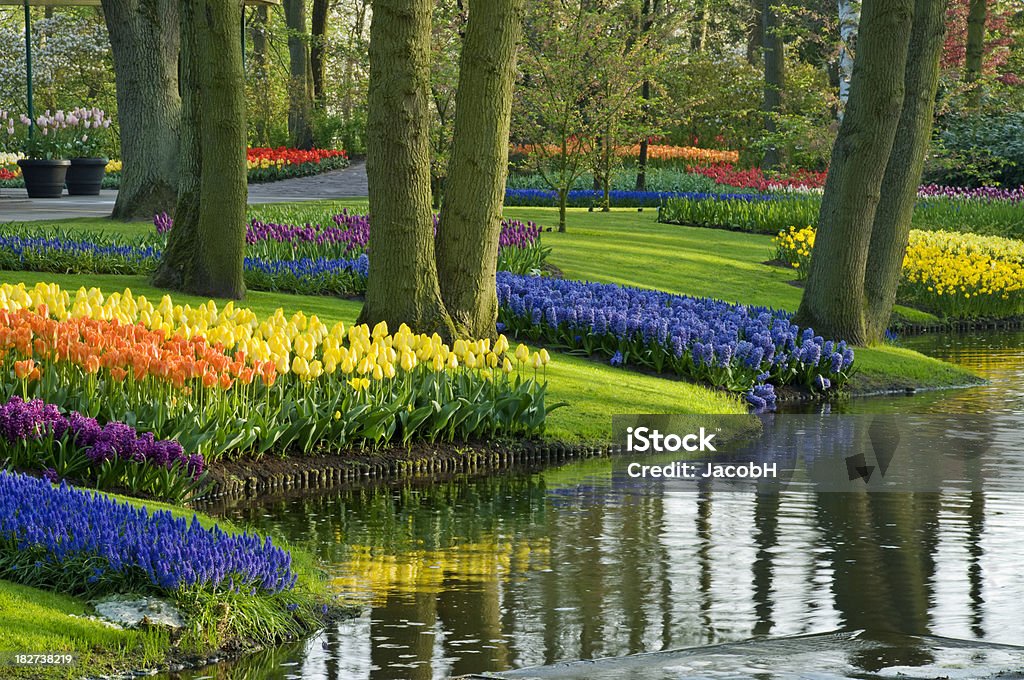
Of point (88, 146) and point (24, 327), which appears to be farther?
point (88, 146)

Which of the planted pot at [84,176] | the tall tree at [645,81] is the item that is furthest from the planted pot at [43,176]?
the tall tree at [645,81]

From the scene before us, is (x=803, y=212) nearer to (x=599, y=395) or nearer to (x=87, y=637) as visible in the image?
(x=599, y=395)

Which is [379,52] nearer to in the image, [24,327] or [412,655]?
[24,327]

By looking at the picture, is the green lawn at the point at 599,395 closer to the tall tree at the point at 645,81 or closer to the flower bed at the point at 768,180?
the tall tree at the point at 645,81

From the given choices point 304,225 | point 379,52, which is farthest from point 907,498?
point 304,225

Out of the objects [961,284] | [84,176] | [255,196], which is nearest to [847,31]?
[961,284]

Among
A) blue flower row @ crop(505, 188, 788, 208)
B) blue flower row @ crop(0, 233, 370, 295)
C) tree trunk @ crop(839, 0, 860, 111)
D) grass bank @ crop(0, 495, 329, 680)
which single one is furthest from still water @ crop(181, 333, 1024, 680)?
blue flower row @ crop(505, 188, 788, 208)

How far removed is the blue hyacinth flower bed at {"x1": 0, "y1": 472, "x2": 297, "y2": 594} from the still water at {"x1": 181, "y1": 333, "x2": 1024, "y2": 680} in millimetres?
413

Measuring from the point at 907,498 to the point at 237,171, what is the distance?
8240 millimetres

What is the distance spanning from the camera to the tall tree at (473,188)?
12992 millimetres

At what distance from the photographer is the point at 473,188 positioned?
13.0 meters

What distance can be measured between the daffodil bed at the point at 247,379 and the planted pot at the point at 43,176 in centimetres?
1958

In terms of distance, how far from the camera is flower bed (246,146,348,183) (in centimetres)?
3881

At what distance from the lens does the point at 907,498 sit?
9.83 metres
